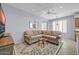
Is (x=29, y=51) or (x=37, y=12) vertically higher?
(x=37, y=12)

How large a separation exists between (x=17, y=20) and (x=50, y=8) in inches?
29.8

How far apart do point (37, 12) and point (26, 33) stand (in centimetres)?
52

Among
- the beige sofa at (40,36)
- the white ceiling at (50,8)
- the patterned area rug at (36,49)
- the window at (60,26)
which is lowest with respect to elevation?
the patterned area rug at (36,49)

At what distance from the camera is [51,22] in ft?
6.86

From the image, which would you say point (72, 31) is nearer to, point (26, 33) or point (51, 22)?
point (51, 22)

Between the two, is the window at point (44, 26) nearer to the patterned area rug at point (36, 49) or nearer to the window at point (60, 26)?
the window at point (60, 26)

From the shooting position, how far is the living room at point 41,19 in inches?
76.8

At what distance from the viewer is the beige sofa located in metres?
2.03

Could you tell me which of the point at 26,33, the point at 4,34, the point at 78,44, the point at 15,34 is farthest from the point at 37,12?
the point at 78,44

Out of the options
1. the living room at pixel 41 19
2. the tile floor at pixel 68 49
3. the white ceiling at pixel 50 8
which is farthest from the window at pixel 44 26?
the tile floor at pixel 68 49

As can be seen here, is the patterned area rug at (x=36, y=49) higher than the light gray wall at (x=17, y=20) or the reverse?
the reverse

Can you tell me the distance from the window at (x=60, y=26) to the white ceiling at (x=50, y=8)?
15 cm

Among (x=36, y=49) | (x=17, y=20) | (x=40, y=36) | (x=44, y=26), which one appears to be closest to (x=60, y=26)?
(x=44, y=26)

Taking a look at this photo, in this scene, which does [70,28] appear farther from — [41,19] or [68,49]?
[41,19]
